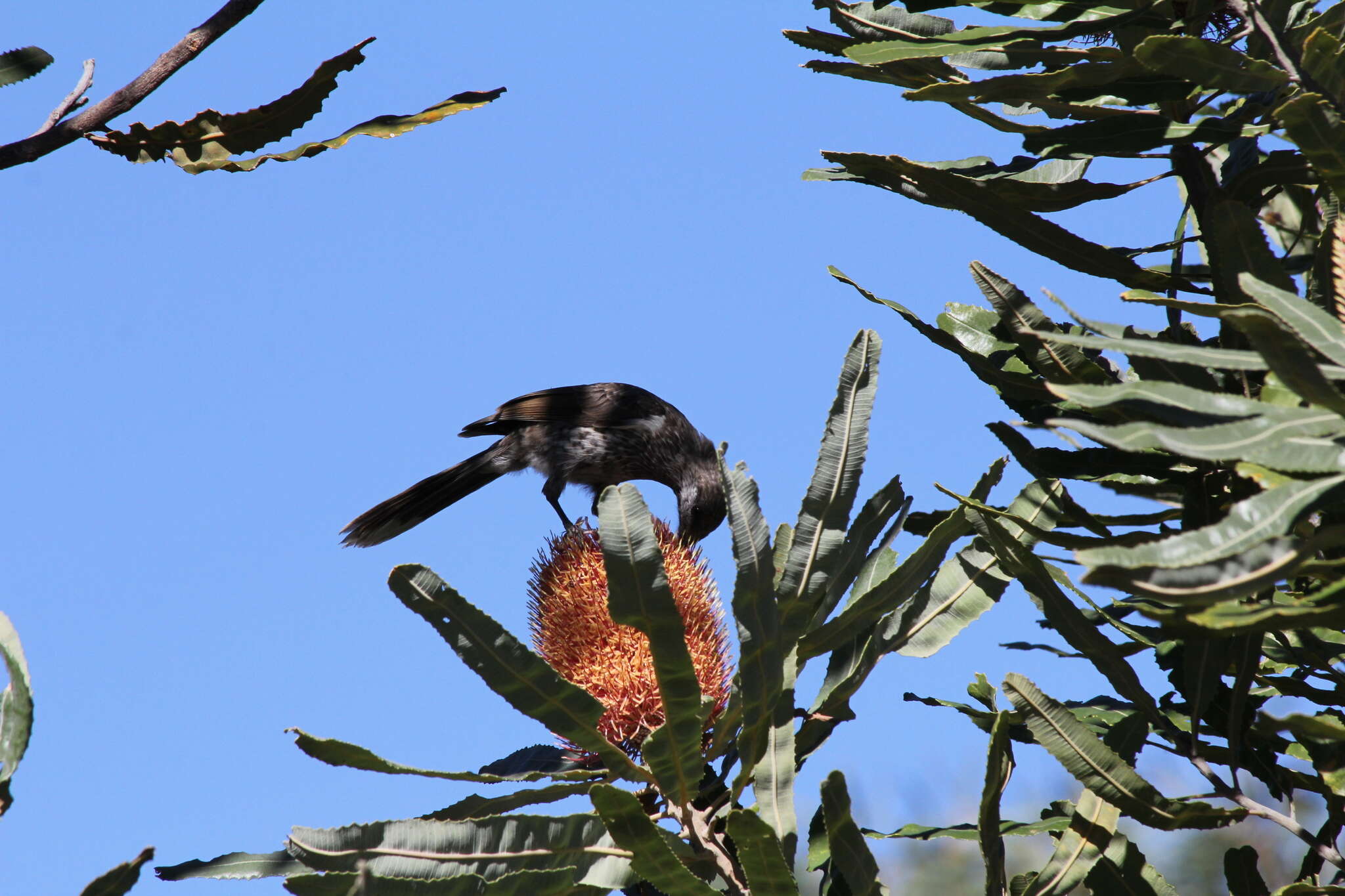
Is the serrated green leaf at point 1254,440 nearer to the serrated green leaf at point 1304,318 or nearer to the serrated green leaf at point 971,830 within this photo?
the serrated green leaf at point 1304,318

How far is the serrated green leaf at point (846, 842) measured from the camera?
5.75 feet

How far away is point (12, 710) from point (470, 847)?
728mm

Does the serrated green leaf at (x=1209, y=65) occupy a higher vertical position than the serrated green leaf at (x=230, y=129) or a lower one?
lower

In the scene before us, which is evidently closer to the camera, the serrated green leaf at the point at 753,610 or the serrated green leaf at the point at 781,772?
the serrated green leaf at the point at 753,610

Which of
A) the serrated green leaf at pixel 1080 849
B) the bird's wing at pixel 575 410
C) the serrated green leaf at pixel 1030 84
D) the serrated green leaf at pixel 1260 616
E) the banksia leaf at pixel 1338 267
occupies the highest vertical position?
the bird's wing at pixel 575 410

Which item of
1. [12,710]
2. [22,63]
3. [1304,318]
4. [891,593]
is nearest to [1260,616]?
[1304,318]

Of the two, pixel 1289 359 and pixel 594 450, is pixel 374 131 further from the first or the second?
pixel 594 450

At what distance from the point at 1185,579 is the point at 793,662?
847 mm

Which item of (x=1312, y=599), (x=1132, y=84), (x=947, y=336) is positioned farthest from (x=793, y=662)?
(x=1132, y=84)

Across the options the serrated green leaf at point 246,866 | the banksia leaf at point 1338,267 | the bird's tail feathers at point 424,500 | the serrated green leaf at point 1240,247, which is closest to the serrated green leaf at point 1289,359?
the banksia leaf at point 1338,267

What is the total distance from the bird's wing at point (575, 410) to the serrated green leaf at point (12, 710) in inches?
194

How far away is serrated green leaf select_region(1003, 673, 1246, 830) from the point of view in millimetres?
1736

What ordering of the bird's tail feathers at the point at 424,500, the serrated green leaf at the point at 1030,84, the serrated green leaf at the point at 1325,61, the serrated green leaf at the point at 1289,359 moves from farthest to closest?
the bird's tail feathers at the point at 424,500 → the serrated green leaf at the point at 1030,84 → the serrated green leaf at the point at 1325,61 → the serrated green leaf at the point at 1289,359

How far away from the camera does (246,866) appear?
1.77 m
